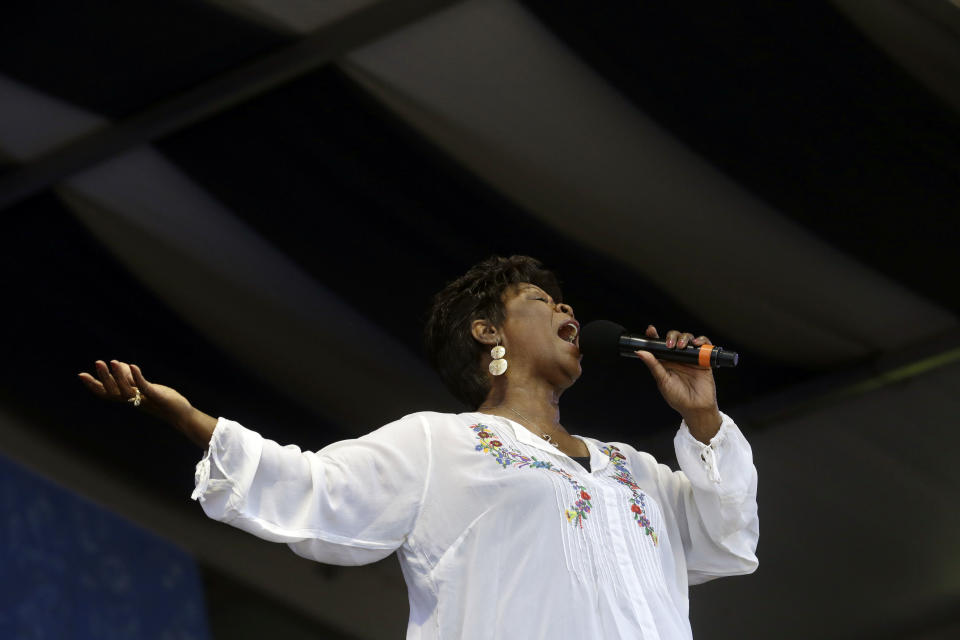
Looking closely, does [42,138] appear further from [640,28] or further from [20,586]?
[640,28]

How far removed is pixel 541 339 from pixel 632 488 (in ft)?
1.14

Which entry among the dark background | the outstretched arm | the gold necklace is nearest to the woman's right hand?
the outstretched arm

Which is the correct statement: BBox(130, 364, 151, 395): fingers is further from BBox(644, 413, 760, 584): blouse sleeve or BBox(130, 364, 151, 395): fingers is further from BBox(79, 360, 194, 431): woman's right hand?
BBox(644, 413, 760, 584): blouse sleeve

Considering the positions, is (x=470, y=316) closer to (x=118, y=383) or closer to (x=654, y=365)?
(x=654, y=365)

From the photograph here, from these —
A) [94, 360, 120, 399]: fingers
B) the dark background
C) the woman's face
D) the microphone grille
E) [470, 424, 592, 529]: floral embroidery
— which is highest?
Result: the dark background

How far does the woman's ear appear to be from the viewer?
99.0 inches

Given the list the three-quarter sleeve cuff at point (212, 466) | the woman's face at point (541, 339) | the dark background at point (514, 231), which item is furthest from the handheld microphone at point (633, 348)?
the dark background at point (514, 231)

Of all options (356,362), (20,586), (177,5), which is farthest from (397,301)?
(20,586)

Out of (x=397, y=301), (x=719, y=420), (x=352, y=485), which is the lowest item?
(x=352, y=485)

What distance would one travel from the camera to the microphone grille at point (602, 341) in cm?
228

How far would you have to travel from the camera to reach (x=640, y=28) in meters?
3.43

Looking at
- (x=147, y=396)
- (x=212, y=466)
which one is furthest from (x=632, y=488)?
(x=147, y=396)

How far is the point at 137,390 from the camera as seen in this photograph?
187 centimetres

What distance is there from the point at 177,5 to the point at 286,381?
109 cm
